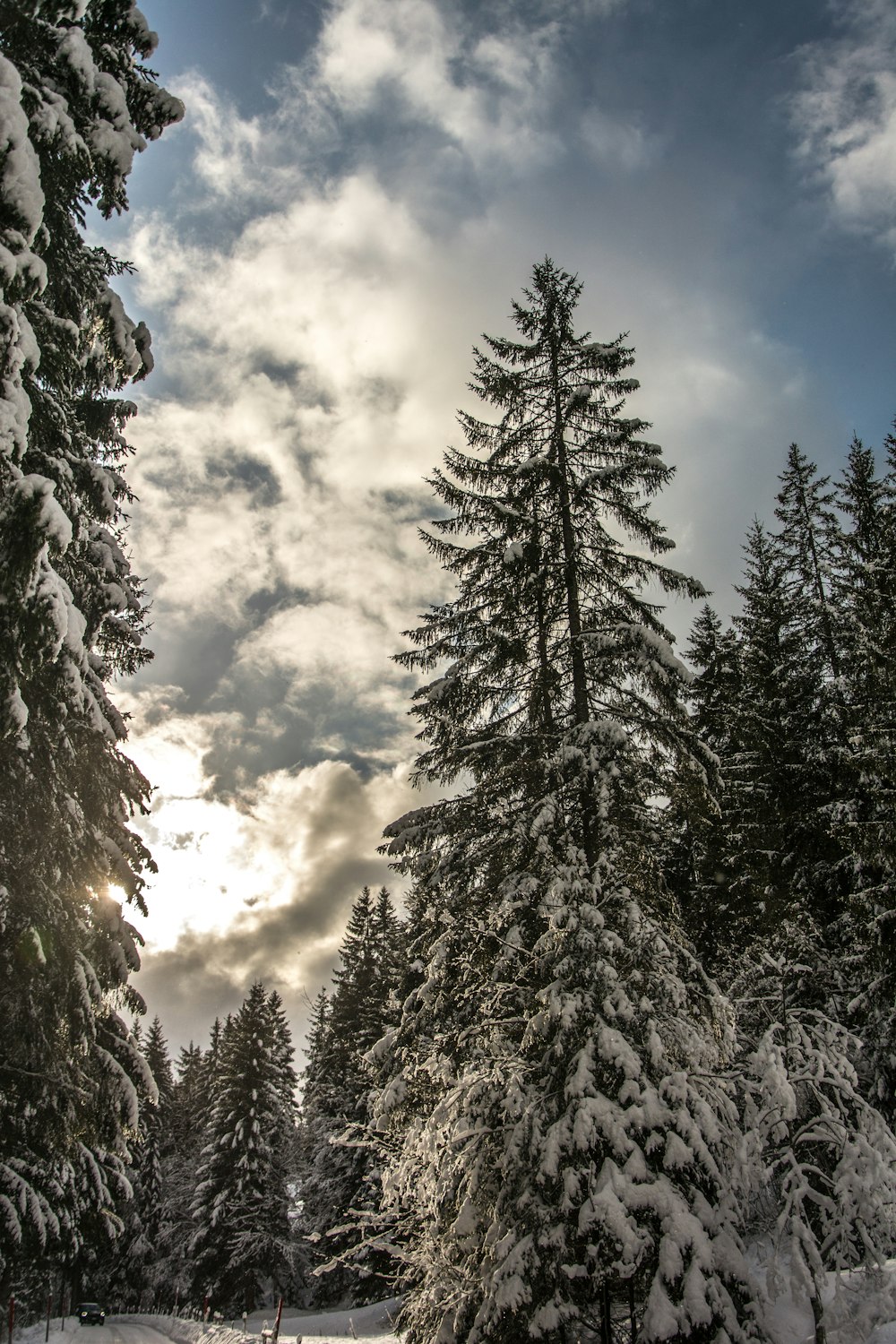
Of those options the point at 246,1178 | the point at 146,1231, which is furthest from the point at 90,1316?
the point at 246,1178

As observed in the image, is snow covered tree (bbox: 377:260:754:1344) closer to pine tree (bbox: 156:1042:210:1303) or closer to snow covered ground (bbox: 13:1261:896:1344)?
snow covered ground (bbox: 13:1261:896:1344)

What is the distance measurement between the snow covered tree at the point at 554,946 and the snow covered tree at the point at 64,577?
169 inches

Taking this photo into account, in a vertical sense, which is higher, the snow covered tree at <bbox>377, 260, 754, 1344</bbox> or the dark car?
the snow covered tree at <bbox>377, 260, 754, 1344</bbox>

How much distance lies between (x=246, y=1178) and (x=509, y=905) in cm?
3213

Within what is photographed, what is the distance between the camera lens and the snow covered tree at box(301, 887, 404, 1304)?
26047 mm

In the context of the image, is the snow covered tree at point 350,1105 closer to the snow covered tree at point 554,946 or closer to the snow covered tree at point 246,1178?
the snow covered tree at point 246,1178

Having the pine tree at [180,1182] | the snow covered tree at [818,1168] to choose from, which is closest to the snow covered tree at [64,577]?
the snow covered tree at [818,1168]

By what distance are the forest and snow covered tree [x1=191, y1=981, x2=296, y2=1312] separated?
19.5 meters

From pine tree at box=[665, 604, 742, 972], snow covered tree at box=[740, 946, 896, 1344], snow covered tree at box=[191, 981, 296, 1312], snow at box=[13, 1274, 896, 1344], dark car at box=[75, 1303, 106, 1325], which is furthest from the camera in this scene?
dark car at box=[75, 1303, 106, 1325]

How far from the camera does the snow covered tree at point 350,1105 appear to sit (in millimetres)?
26047

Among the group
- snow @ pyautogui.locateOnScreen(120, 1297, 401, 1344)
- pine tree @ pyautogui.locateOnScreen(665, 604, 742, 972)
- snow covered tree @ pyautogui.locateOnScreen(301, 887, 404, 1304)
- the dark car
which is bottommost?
the dark car

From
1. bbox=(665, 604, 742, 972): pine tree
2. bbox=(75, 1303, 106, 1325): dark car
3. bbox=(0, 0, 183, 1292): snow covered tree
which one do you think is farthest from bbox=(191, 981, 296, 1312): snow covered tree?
bbox=(0, 0, 183, 1292): snow covered tree

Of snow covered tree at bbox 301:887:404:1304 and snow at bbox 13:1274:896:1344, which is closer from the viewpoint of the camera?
snow at bbox 13:1274:896:1344

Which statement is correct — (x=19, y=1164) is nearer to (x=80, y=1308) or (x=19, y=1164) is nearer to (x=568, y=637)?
(x=568, y=637)
